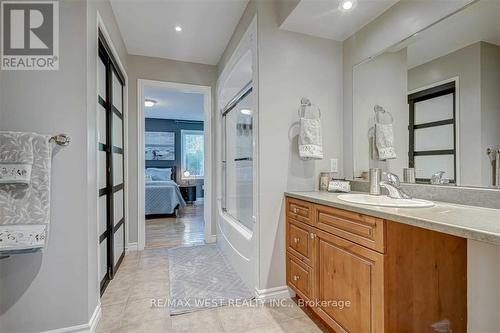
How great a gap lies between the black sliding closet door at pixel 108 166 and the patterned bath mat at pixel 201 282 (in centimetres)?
61

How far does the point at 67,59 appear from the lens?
1.53 meters

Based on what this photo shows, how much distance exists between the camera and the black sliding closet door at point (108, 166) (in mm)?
2100

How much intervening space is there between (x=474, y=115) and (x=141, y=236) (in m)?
3.49

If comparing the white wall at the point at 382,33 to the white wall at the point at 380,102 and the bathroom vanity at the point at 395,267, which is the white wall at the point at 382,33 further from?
the bathroom vanity at the point at 395,267

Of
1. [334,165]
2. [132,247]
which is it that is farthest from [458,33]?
[132,247]

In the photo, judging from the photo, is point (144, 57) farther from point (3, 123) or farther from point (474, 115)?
point (474, 115)

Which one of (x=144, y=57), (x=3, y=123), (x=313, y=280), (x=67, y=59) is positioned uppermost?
(x=144, y=57)

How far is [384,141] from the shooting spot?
6.21 feet

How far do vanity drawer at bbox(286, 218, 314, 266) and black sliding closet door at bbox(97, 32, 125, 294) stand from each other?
61.3 inches

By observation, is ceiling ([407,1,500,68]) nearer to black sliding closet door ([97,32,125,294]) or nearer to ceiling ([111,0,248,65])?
ceiling ([111,0,248,65])

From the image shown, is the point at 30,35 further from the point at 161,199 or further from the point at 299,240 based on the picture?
the point at 161,199

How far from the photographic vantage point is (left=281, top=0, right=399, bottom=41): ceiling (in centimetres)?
180

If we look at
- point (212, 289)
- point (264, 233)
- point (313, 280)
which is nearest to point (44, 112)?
point (264, 233)

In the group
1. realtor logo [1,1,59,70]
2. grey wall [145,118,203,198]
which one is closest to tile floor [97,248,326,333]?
realtor logo [1,1,59,70]
